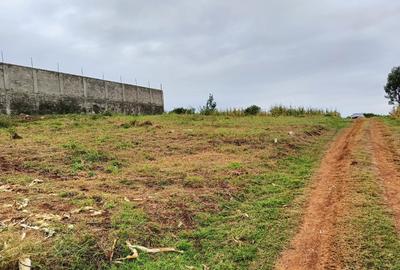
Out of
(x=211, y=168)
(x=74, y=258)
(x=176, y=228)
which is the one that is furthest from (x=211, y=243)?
(x=211, y=168)

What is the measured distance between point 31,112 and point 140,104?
11602 millimetres

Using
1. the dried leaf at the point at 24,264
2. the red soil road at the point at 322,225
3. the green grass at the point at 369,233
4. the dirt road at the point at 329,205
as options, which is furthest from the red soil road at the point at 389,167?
the dried leaf at the point at 24,264

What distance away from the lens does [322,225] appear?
5395mm

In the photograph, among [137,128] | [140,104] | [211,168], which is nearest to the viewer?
[211,168]

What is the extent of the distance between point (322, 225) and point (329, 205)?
34.1 inches

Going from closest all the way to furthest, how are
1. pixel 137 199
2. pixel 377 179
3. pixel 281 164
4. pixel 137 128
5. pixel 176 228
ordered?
pixel 176 228 → pixel 137 199 → pixel 377 179 → pixel 281 164 → pixel 137 128

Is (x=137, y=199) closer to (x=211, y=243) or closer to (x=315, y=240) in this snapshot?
(x=211, y=243)

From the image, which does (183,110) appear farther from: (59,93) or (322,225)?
(322,225)

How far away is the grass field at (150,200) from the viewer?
452 centimetres

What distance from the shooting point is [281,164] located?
30.9 feet

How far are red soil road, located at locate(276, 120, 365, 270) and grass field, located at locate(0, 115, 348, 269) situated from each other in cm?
19

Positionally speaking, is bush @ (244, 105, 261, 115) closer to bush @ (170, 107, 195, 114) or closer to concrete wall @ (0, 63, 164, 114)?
bush @ (170, 107, 195, 114)

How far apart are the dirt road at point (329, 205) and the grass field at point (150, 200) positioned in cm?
21

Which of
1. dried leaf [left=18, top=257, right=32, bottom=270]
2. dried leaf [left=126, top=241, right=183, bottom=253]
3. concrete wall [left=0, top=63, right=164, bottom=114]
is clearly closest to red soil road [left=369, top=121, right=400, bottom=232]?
dried leaf [left=126, top=241, right=183, bottom=253]
